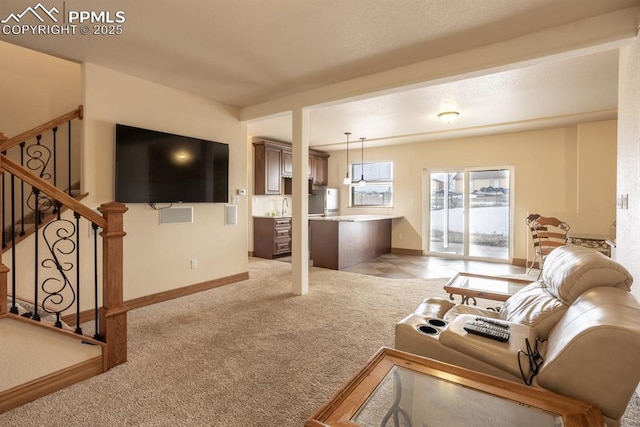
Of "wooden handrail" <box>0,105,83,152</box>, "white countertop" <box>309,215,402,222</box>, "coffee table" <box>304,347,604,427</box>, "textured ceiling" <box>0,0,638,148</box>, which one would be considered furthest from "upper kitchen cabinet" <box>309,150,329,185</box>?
"coffee table" <box>304,347,604,427</box>

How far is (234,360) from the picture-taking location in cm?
240

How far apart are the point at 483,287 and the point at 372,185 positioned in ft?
17.3

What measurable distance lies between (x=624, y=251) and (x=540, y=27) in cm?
190

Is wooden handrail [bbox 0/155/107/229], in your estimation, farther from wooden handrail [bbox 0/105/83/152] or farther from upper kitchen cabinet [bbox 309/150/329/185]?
upper kitchen cabinet [bbox 309/150/329/185]

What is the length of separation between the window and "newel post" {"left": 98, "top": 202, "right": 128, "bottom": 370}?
6.04 m

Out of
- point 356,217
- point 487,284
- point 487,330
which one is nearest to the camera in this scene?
point 487,330

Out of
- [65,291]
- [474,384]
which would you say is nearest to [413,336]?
[474,384]

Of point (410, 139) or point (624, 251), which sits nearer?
point (624, 251)

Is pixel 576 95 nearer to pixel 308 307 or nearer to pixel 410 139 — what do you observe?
pixel 410 139

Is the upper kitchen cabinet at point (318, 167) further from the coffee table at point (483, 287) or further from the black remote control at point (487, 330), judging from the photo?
the black remote control at point (487, 330)

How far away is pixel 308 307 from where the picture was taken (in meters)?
3.59

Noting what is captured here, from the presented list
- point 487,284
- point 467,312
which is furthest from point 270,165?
point 467,312

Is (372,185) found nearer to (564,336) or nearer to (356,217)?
(356,217)

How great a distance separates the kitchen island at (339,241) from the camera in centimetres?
564
